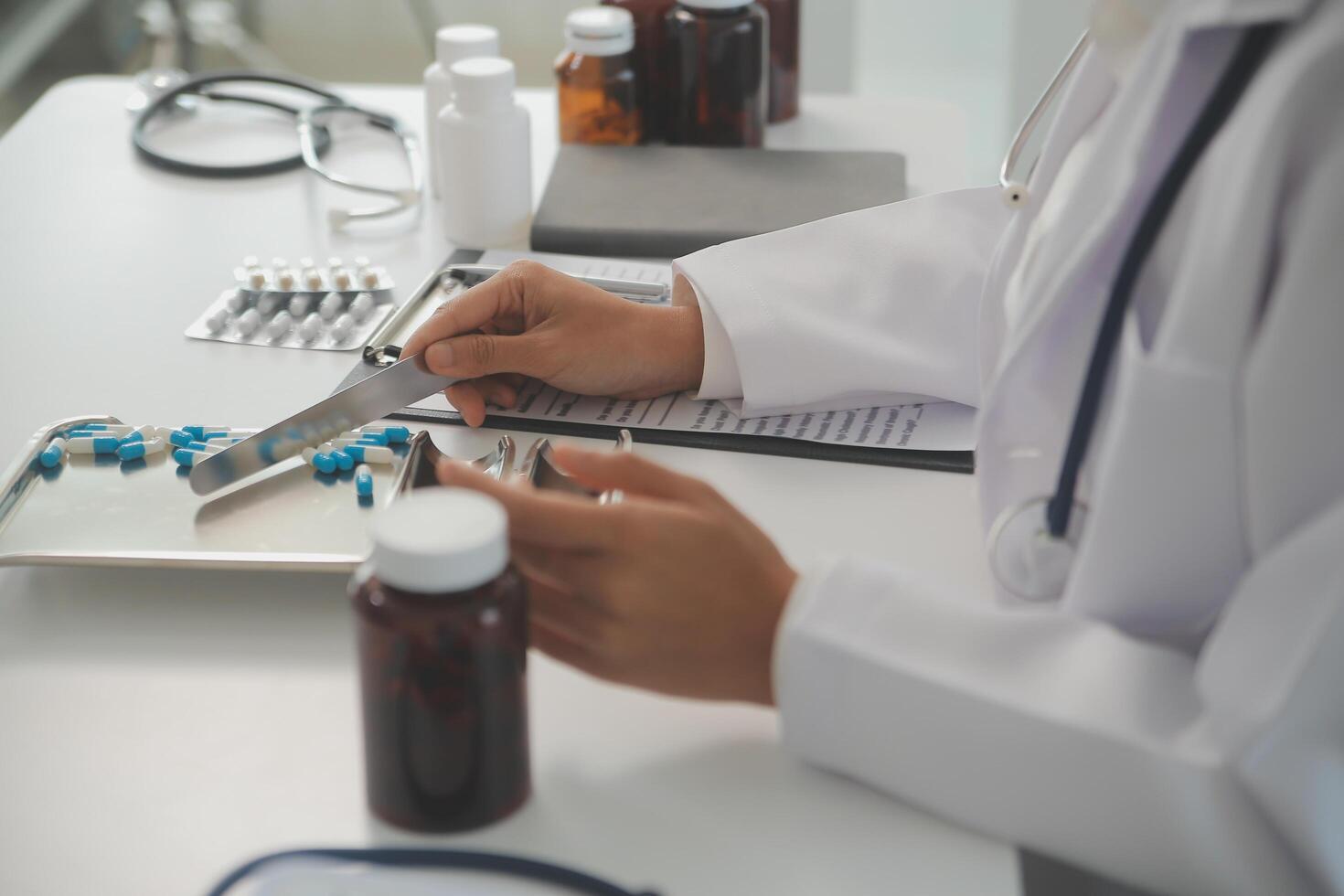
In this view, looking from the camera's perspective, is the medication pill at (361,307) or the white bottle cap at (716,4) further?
the white bottle cap at (716,4)

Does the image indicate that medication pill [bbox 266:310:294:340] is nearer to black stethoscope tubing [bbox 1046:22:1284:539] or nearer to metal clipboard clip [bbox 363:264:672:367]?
metal clipboard clip [bbox 363:264:672:367]

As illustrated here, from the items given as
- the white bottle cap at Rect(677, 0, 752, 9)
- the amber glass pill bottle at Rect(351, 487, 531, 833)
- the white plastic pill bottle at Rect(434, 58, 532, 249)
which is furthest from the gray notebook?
the amber glass pill bottle at Rect(351, 487, 531, 833)

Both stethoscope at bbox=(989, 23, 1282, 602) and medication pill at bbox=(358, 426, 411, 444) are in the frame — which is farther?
medication pill at bbox=(358, 426, 411, 444)

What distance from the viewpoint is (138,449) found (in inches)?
31.1

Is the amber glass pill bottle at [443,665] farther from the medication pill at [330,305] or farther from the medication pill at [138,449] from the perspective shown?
the medication pill at [330,305]

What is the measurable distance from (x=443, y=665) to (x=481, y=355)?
1.29 ft

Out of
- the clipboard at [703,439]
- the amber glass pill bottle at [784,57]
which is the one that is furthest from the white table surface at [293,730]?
the amber glass pill bottle at [784,57]

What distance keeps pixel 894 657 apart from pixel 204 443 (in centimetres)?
46

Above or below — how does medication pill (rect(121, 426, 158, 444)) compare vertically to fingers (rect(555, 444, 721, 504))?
below

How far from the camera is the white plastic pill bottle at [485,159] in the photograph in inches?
43.1

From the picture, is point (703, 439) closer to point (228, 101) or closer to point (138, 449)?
point (138, 449)

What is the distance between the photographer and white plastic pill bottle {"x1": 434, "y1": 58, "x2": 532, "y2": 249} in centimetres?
109

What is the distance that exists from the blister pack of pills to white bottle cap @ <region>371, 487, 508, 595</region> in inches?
20.3

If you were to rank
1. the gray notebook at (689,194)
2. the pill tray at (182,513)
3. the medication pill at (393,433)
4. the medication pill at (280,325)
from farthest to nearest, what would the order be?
the gray notebook at (689,194) → the medication pill at (280,325) → the medication pill at (393,433) → the pill tray at (182,513)
